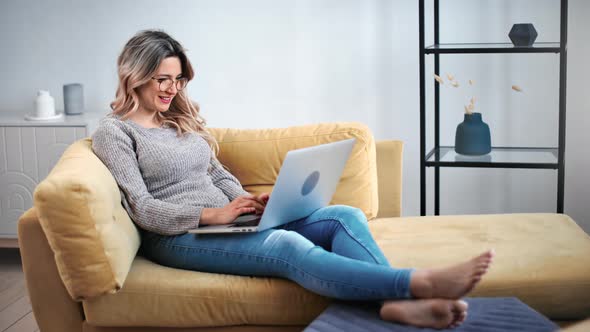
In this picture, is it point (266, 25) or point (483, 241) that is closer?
point (483, 241)

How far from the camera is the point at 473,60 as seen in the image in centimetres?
352

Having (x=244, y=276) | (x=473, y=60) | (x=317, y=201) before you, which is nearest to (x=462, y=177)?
(x=473, y=60)

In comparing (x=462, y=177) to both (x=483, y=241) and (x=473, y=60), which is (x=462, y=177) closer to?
(x=473, y=60)

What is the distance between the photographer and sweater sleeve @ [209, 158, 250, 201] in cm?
260

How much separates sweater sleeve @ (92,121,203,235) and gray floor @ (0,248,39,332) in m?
0.91

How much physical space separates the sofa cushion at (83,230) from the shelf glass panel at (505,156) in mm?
1572

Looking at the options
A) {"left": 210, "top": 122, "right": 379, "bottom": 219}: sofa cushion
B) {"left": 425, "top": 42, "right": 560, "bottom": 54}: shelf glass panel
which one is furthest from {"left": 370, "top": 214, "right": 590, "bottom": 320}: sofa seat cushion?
{"left": 425, "top": 42, "right": 560, "bottom": 54}: shelf glass panel

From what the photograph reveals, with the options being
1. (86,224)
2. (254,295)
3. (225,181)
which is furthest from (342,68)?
(86,224)

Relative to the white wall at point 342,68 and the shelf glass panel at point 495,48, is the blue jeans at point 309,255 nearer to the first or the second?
the shelf glass panel at point 495,48

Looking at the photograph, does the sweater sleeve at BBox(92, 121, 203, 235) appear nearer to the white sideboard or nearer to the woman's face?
the woman's face

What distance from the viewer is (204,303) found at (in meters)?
2.17

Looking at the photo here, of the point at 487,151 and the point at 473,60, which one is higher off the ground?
the point at 473,60

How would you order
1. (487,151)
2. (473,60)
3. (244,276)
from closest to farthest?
(244,276) < (487,151) < (473,60)

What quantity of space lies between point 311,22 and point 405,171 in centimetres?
84
